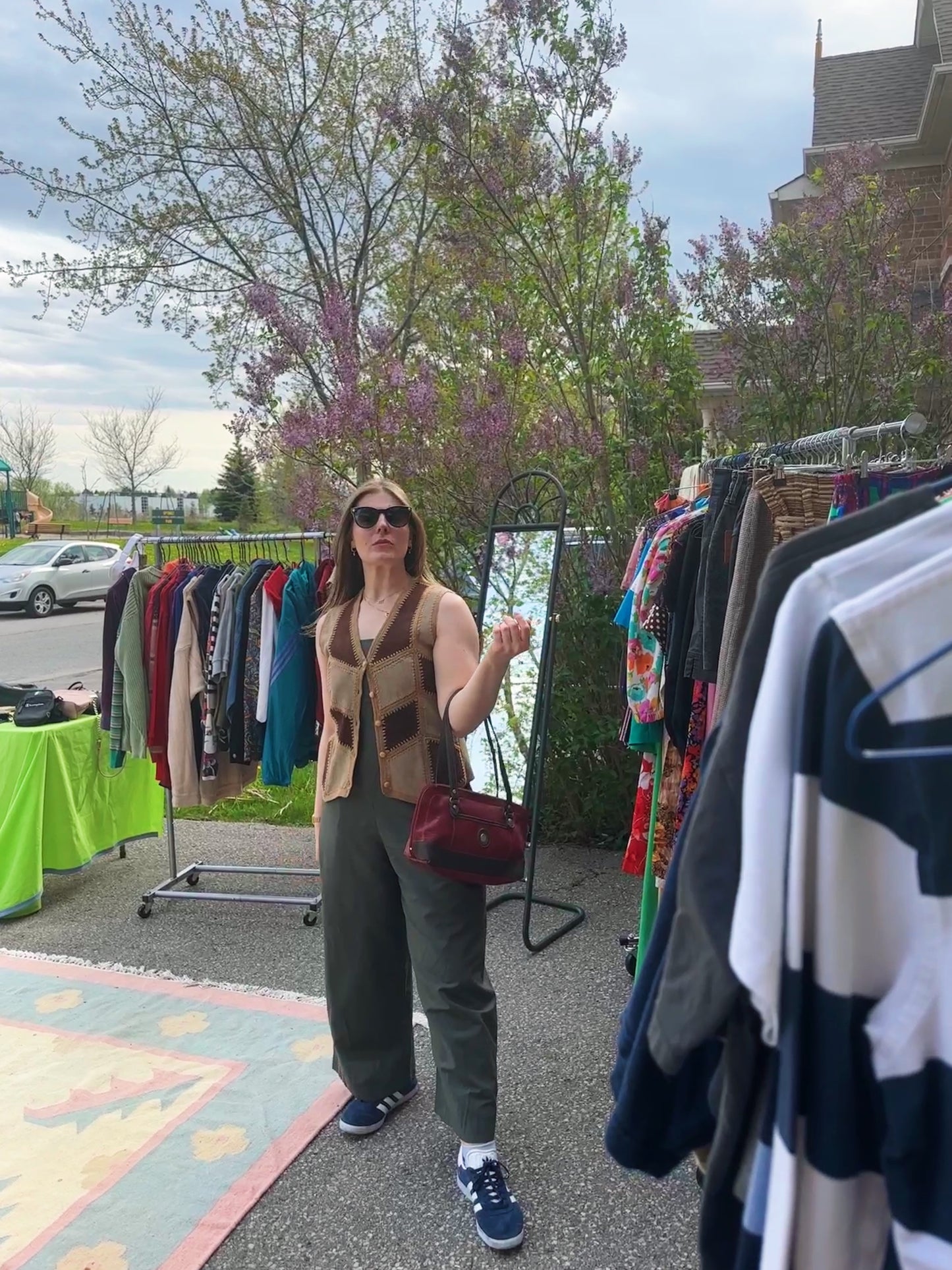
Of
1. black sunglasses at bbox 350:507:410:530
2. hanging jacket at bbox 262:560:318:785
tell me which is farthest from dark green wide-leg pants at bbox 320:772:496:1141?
hanging jacket at bbox 262:560:318:785

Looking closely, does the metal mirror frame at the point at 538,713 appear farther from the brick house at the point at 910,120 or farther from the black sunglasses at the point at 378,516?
the brick house at the point at 910,120

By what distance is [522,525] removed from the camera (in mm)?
3938

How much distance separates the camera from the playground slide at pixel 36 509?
1383 inches

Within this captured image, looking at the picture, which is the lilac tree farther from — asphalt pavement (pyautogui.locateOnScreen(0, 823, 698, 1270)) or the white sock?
the white sock

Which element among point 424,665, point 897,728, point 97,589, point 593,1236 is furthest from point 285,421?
point 97,589

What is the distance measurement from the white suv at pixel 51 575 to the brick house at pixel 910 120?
46.1 ft

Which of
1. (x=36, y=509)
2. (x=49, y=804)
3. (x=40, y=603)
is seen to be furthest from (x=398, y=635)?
(x=36, y=509)

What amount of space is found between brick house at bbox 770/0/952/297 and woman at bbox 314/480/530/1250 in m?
4.26

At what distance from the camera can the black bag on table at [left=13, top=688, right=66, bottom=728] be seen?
439cm

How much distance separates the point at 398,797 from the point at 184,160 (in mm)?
7394

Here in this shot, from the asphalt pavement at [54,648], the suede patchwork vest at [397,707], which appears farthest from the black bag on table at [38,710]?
the asphalt pavement at [54,648]

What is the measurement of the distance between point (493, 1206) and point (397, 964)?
0.65 meters

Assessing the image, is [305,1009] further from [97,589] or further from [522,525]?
[97,589]

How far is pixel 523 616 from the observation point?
12.8ft
